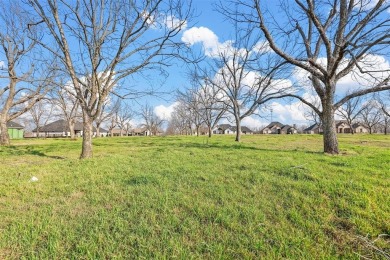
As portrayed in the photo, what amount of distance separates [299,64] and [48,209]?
8747mm

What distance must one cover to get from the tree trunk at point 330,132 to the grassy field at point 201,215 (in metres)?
3.78

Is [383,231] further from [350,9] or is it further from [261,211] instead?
[350,9]

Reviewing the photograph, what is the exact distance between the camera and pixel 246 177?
524 cm

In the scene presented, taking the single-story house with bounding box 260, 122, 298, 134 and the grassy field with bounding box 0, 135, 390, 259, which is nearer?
the grassy field with bounding box 0, 135, 390, 259

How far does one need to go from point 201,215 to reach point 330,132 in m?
7.78

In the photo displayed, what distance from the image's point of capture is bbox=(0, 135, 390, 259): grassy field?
284cm

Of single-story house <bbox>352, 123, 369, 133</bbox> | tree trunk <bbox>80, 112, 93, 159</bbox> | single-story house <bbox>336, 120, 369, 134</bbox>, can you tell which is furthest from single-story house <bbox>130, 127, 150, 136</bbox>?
tree trunk <bbox>80, 112, 93, 159</bbox>

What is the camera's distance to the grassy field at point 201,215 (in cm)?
284

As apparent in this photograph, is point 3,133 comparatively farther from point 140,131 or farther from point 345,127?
point 345,127

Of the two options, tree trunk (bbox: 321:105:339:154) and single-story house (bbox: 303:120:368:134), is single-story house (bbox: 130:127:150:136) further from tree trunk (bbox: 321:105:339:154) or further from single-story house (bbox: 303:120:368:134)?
tree trunk (bbox: 321:105:339:154)

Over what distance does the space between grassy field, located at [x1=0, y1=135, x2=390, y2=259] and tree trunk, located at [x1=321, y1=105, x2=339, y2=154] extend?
3784 mm

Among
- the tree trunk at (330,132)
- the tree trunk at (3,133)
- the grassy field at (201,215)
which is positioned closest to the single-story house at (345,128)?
the tree trunk at (330,132)

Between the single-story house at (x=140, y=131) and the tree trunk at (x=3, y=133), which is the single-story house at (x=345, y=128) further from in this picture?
the tree trunk at (x=3, y=133)

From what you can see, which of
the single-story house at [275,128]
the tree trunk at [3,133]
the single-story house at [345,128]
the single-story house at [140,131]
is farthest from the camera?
the single-story house at [275,128]
